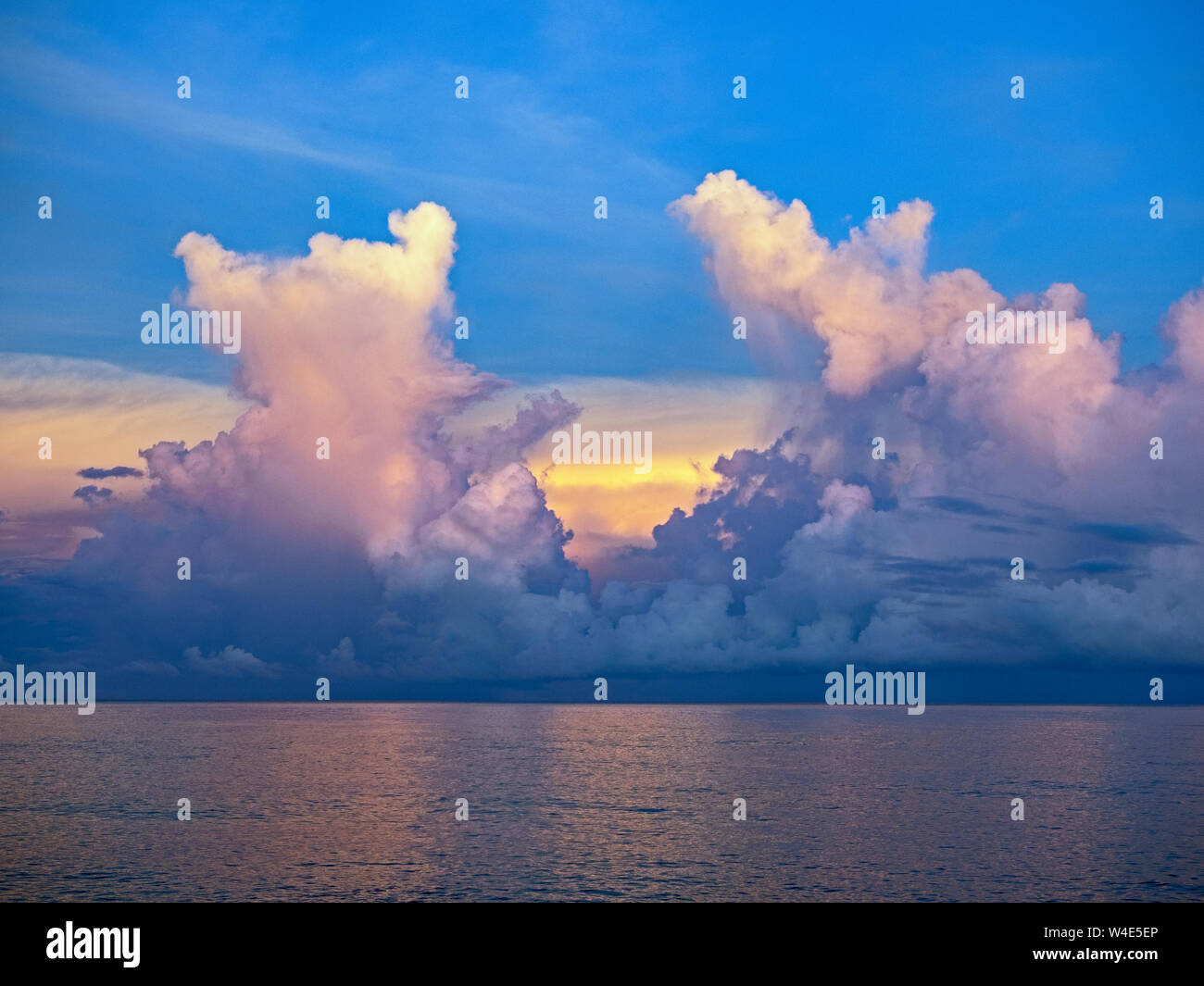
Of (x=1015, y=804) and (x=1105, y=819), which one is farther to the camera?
(x=1015, y=804)

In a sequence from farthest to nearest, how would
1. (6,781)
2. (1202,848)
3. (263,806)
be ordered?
(6,781) → (263,806) → (1202,848)

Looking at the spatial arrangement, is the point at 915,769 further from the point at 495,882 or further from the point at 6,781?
the point at 6,781

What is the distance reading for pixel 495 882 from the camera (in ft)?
228

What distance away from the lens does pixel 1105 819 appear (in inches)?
4011

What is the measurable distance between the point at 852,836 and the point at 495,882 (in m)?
35.4
